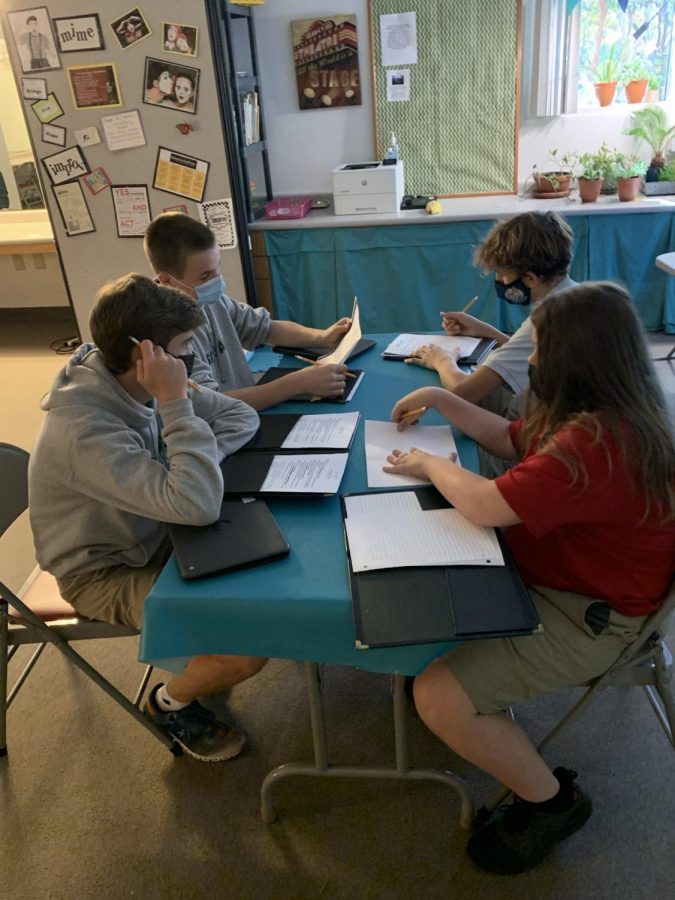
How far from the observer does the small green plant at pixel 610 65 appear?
12.3 feet

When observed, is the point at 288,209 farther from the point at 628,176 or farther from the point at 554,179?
the point at 628,176

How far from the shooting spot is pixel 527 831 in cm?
133

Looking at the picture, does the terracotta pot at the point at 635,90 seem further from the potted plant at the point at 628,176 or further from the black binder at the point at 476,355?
the black binder at the point at 476,355

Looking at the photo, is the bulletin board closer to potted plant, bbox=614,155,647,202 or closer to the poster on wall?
the poster on wall

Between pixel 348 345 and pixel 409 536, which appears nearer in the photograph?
pixel 409 536

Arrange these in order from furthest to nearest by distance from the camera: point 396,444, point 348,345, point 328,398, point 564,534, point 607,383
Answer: point 348,345 → point 328,398 → point 396,444 → point 564,534 → point 607,383

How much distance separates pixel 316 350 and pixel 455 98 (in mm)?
2382

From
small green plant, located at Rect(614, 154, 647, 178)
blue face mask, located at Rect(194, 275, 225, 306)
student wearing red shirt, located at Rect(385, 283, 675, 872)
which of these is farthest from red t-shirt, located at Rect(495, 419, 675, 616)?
small green plant, located at Rect(614, 154, 647, 178)

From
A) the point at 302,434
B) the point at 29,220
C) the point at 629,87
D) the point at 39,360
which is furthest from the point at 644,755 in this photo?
the point at 29,220

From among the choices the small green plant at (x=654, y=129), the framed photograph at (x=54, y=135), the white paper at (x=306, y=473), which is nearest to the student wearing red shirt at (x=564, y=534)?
the white paper at (x=306, y=473)

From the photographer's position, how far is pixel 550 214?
1.83 m

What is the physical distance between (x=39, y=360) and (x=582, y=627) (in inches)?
156

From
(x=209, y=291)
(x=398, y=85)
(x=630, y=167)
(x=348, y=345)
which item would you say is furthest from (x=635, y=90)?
(x=209, y=291)

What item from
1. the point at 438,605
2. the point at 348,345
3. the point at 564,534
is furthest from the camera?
the point at 348,345
